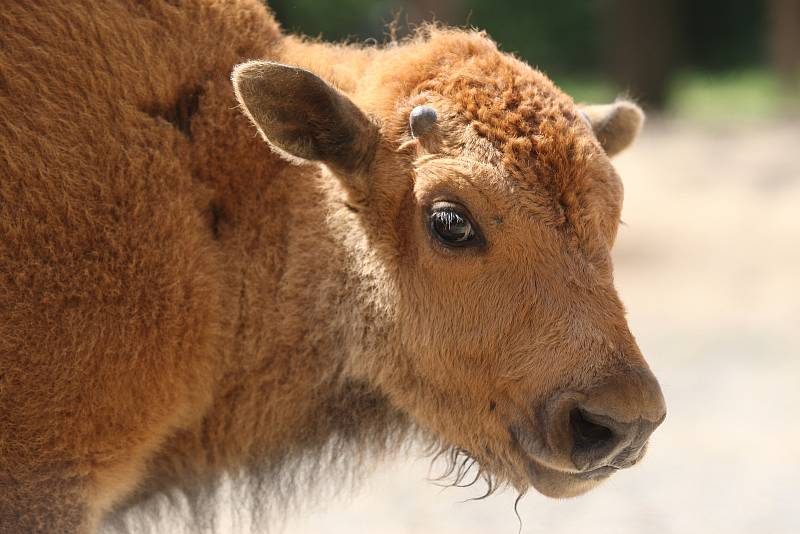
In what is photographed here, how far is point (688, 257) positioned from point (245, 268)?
12.2m

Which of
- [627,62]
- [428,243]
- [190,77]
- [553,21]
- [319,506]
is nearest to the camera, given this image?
[428,243]

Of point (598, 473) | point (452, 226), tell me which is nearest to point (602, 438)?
point (598, 473)

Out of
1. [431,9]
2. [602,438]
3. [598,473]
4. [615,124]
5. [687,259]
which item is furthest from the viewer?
[431,9]

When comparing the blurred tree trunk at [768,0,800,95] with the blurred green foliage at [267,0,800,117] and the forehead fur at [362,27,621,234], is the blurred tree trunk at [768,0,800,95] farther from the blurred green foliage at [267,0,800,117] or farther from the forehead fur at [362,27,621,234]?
the forehead fur at [362,27,621,234]

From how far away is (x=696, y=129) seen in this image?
21.3 meters

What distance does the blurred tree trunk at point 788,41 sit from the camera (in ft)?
78.9

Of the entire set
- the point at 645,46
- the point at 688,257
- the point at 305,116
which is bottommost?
the point at 645,46

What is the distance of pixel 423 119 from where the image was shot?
426 cm

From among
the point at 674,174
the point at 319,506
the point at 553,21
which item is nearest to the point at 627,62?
the point at 553,21

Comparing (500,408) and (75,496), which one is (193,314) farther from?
(500,408)

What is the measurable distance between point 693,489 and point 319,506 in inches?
162

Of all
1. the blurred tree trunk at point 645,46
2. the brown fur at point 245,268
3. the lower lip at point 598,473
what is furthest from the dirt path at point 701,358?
the blurred tree trunk at point 645,46

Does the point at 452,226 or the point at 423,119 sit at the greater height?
the point at 423,119

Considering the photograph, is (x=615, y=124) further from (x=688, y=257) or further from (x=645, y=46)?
(x=645, y=46)
